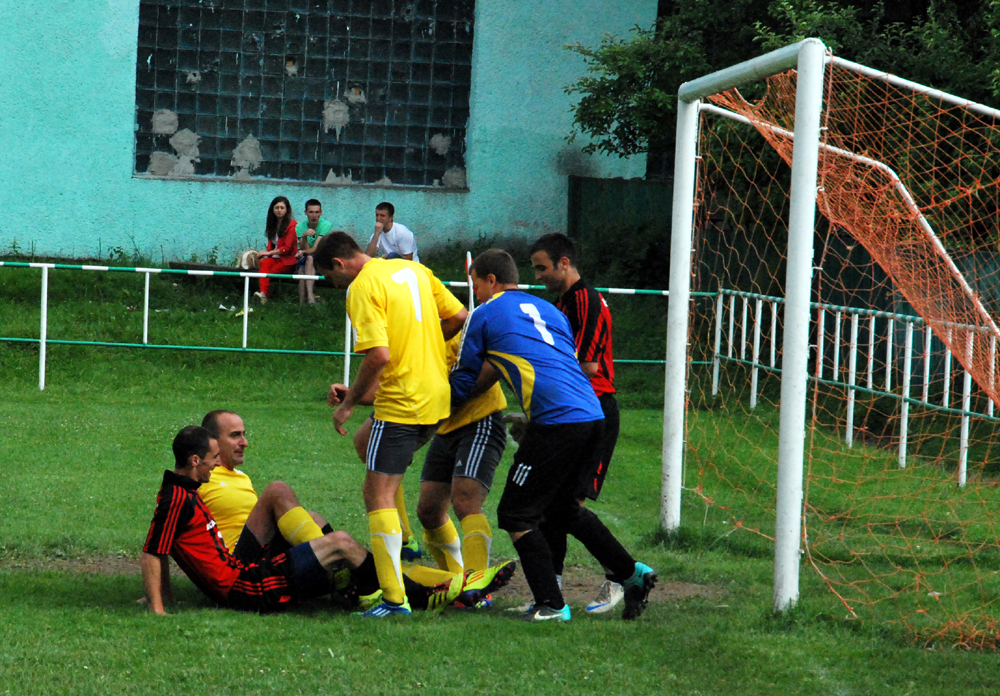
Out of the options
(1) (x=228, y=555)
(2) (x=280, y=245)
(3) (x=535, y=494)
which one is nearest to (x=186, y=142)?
(2) (x=280, y=245)

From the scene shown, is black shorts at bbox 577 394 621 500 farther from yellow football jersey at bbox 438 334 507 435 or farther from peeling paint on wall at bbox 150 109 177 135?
peeling paint on wall at bbox 150 109 177 135

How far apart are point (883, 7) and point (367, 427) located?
33.0ft

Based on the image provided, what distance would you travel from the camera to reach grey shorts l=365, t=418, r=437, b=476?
555 centimetres

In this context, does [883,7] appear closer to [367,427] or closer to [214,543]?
[367,427]

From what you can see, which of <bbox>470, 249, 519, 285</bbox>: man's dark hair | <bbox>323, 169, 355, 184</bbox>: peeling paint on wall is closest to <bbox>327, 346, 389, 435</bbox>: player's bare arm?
<bbox>470, 249, 519, 285</bbox>: man's dark hair

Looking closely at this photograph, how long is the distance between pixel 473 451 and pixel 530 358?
0.59 m

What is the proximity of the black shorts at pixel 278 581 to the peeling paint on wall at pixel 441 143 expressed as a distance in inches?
549

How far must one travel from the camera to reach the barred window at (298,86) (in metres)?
18.2

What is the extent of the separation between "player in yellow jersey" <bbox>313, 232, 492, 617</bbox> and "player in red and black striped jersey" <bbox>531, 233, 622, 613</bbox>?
0.68 m

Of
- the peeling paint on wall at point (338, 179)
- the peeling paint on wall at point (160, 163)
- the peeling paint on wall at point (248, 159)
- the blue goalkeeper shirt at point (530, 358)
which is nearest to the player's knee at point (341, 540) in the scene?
the blue goalkeeper shirt at point (530, 358)

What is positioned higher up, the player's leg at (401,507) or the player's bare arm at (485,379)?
the player's bare arm at (485,379)

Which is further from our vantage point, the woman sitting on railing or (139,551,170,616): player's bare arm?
the woman sitting on railing

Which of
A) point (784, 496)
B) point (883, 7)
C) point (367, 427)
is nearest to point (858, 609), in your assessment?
point (784, 496)

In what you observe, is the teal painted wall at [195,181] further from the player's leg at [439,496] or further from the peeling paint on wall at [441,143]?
the player's leg at [439,496]
